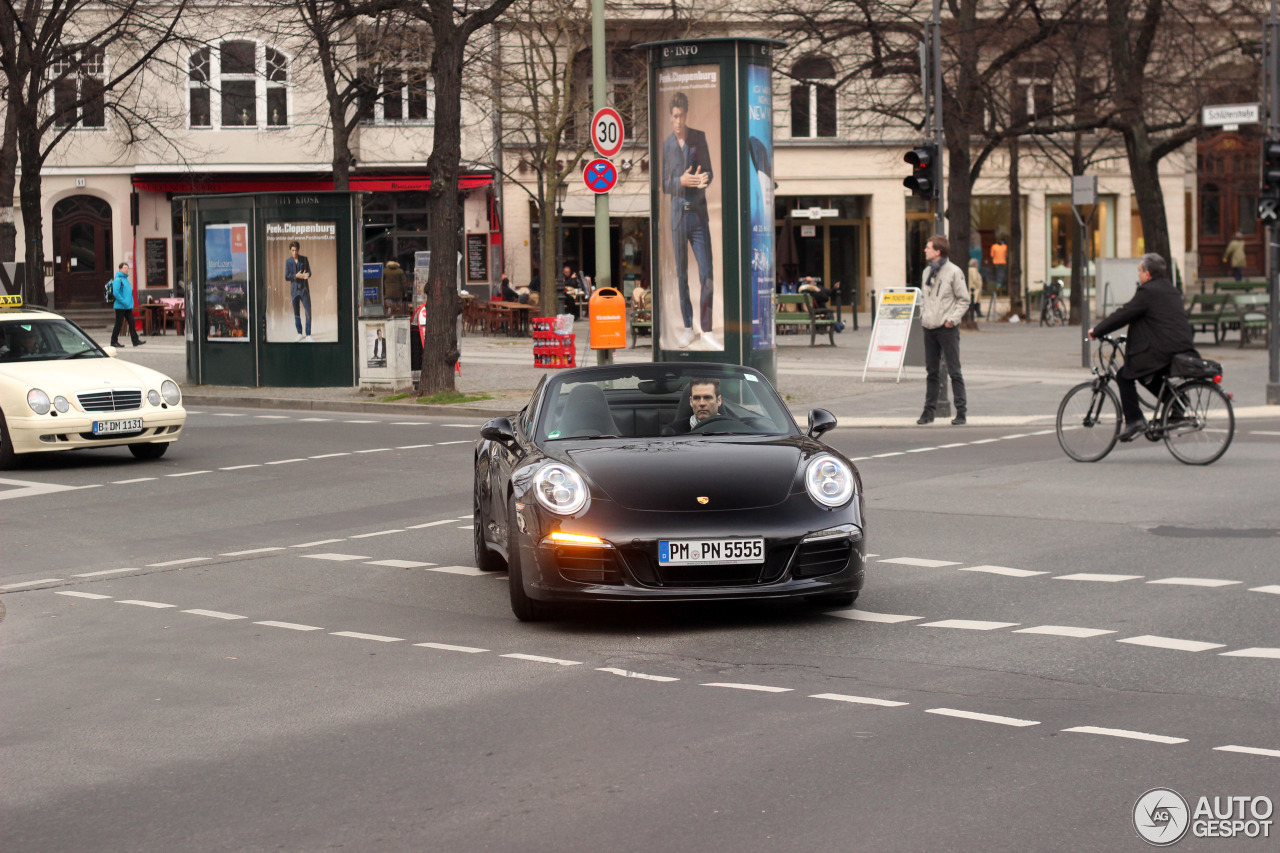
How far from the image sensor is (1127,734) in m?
6.02

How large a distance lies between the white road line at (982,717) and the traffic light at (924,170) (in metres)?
16.1

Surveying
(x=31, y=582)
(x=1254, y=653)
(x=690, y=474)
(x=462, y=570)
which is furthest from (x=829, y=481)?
(x=31, y=582)

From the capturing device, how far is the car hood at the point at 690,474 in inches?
322

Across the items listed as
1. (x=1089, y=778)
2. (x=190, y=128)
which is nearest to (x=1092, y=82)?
(x=190, y=128)

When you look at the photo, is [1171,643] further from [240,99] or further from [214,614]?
[240,99]

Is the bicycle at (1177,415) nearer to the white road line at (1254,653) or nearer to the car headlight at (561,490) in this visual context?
the white road line at (1254,653)

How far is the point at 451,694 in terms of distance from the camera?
6965mm

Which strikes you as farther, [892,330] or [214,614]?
[892,330]

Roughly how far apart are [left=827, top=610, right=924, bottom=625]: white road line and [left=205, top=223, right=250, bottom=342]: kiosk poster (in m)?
19.6

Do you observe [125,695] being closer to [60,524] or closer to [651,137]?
[60,524]

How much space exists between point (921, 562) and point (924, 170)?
12.7 m

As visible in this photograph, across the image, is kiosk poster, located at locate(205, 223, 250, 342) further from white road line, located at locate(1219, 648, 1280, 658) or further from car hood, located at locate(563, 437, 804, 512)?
white road line, located at locate(1219, 648, 1280, 658)

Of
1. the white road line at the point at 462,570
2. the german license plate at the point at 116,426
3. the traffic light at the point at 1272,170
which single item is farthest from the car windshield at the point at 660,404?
the traffic light at the point at 1272,170

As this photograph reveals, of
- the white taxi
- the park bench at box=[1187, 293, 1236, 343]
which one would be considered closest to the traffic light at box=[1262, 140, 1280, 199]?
the park bench at box=[1187, 293, 1236, 343]
